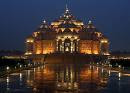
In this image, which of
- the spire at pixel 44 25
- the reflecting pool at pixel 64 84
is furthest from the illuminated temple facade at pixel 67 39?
the reflecting pool at pixel 64 84

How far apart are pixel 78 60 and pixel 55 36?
93.7ft

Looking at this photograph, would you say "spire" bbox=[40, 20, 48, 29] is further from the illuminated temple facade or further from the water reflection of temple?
the water reflection of temple

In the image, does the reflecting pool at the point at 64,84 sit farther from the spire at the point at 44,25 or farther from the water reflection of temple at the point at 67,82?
the spire at the point at 44,25

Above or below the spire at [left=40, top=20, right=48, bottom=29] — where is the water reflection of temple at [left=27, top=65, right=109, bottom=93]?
below

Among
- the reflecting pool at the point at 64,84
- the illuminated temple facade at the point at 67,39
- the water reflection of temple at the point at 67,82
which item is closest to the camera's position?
the reflecting pool at the point at 64,84

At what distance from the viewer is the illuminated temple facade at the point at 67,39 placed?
107 metres

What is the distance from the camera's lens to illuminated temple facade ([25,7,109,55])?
107188 millimetres

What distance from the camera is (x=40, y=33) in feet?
372

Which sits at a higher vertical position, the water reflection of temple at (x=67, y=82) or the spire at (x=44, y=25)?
the spire at (x=44, y=25)

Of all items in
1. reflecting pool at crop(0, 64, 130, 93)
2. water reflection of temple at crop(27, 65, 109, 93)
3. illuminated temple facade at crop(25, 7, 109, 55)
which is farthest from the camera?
illuminated temple facade at crop(25, 7, 109, 55)

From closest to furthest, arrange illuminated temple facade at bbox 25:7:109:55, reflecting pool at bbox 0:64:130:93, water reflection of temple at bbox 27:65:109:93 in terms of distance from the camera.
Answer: reflecting pool at bbox 0:64:130:93
water reflection of temple at bbox 27:65:109:93
illuminated temple facade at bbox 25:7:109:55

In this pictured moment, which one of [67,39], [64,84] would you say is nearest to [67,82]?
[64,84]

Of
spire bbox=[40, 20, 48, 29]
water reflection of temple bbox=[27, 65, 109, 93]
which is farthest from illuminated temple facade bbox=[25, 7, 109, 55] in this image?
water reflection of temple bbox=[27, 65, 109, 93]

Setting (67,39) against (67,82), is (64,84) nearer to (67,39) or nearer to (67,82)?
(67,82)
